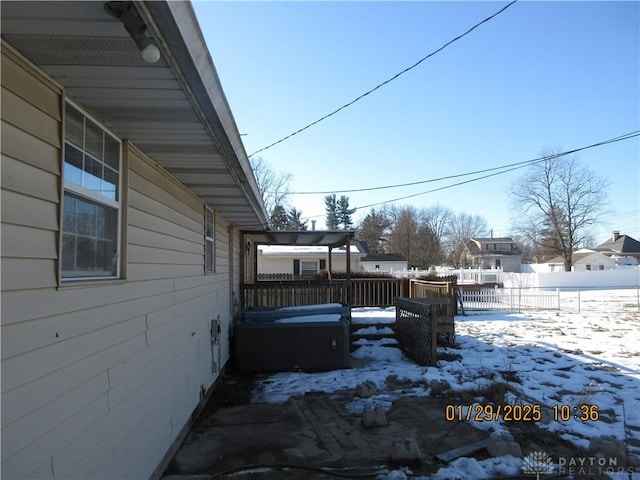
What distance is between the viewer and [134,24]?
5.20 ft

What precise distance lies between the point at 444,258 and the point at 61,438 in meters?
50.9

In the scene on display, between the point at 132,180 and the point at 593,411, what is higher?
the point at 132,180

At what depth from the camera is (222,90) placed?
8.16ft

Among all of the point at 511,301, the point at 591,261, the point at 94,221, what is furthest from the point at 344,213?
the point at 94,221

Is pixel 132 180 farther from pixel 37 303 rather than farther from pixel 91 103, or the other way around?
pixel 37 303

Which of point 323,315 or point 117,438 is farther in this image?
point 323,315

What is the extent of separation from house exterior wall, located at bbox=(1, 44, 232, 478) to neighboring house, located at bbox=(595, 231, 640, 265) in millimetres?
Answer: 60691

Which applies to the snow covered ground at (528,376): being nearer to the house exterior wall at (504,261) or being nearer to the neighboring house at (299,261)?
the neighboring house at (299,261)

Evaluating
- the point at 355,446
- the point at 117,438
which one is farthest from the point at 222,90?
the point at 355,446

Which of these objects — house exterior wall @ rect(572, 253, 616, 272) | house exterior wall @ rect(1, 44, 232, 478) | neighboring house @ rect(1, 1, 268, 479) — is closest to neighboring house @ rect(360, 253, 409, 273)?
house exterior wall @ rect(572, 253, 616, 272)

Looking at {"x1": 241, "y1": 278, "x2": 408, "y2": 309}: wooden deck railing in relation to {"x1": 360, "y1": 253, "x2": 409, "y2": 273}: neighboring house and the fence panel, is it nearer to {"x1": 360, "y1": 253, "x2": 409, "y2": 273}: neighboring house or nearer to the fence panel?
the fence panel

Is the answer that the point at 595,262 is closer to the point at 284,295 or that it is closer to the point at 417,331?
the point at 417,331

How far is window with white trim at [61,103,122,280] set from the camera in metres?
2.30

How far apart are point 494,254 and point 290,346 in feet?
180
